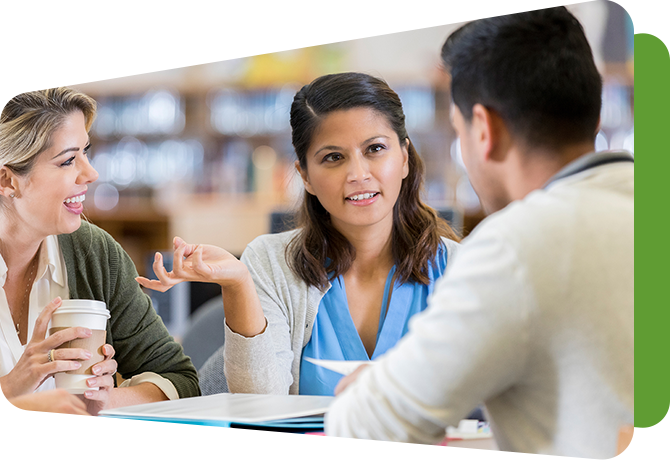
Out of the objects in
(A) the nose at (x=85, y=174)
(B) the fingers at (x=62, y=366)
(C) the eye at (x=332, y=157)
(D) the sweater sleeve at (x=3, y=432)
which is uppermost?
(C) the eye at (x=332, y=157)

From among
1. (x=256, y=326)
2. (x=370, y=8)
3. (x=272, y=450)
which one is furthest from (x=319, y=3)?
(x=272, y=450)

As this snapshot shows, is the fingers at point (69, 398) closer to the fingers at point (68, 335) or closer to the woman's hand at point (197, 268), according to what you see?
the fingers at point (68, 335)

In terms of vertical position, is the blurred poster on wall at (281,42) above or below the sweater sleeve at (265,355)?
above

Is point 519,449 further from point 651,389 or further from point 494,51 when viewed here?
point 494,51

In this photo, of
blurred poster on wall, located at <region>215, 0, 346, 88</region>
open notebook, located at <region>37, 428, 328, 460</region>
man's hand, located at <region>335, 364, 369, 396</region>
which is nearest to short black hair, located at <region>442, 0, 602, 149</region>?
man's hand, located at <region>335, 364, 369, 396</region>

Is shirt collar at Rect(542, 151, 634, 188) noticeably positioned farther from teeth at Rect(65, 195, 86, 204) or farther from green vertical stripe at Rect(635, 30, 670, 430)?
teeth at Rect(65, 195, 86, 204)

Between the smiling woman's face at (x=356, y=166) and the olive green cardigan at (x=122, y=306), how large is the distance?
47 cm

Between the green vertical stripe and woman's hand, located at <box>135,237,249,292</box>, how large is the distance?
2.33 ft

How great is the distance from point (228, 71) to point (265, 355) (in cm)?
492

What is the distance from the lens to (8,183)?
1.37 m

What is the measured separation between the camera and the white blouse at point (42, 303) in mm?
1296

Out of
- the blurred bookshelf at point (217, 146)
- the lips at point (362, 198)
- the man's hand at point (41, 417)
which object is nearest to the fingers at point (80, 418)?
the man's hand at point (41, 417)

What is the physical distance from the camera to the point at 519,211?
653mm

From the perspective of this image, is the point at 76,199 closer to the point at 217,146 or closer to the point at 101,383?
the point at 101,383
